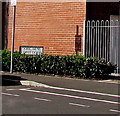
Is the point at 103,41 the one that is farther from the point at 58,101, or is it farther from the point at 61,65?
the point at 58,101

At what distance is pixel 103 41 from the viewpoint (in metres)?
16.8

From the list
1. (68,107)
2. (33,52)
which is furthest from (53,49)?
(68,107)

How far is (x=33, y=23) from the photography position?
1850cm

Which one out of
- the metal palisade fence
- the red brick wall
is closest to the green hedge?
the metal palisade fence

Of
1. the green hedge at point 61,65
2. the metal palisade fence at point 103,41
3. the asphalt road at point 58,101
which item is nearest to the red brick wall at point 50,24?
the metal palisade fence at point 103,41

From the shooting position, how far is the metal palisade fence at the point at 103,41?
16.5 metres

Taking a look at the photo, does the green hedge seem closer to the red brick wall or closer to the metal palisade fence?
the metal palisade fence

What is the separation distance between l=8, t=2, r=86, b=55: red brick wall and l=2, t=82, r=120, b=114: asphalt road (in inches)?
230

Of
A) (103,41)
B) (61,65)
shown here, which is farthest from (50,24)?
(61,65)

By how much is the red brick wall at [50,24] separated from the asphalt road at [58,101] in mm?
5852

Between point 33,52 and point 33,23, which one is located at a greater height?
point 33,23

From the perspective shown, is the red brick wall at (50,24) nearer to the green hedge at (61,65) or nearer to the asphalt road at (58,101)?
the green hedge at (61,65)

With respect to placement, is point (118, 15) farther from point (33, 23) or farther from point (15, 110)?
point (15, 110)

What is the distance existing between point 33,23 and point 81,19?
286cm
